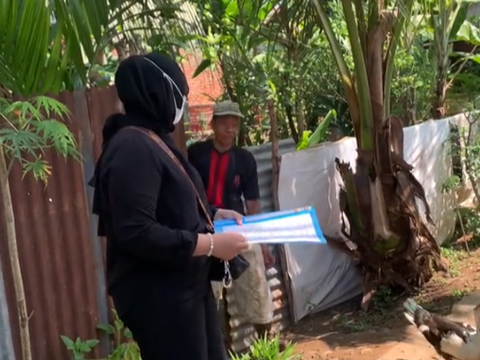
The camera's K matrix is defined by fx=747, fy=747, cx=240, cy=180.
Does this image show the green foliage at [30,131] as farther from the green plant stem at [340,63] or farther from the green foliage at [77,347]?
the green plant stem at [340,63]

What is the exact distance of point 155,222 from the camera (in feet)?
8.23

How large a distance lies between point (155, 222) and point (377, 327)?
429 centimetres

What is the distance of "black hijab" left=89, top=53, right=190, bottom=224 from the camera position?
8.52 feet

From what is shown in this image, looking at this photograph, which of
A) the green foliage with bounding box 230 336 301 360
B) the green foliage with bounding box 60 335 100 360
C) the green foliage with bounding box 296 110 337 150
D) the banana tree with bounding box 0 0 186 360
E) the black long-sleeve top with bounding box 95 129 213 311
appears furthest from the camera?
the green foliage with bounding box 296 110 337 150

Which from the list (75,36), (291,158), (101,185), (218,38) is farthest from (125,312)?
(218,38)

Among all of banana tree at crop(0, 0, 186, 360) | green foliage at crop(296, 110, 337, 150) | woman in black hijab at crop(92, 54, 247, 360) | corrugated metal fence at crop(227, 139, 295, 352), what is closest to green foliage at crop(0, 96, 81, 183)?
banana tree at crop(0, 0, 186, 360)

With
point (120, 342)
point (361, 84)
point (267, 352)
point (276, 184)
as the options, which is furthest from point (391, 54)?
Answer: point (120, 342)

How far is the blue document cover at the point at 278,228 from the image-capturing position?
9.19 ft

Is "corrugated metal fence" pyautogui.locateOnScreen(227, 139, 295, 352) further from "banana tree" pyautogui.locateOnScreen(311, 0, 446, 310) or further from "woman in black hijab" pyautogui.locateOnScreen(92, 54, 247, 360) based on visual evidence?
"woman in black hijab" pyautogui.locateOnScreen(92, 54, 247, 360)

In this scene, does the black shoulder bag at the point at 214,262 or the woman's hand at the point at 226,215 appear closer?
the black shoulder bag at the point at 214,262

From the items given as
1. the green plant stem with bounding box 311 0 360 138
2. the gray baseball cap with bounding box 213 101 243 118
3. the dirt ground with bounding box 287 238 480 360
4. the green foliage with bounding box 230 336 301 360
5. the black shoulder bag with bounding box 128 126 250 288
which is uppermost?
the green plant stem with bounding box 311 0 360 138

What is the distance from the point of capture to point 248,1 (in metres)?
6.49

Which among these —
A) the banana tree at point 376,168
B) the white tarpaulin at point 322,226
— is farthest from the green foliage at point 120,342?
the banana tree at point 376,168

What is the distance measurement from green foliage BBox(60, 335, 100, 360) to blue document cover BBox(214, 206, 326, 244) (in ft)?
6.89
